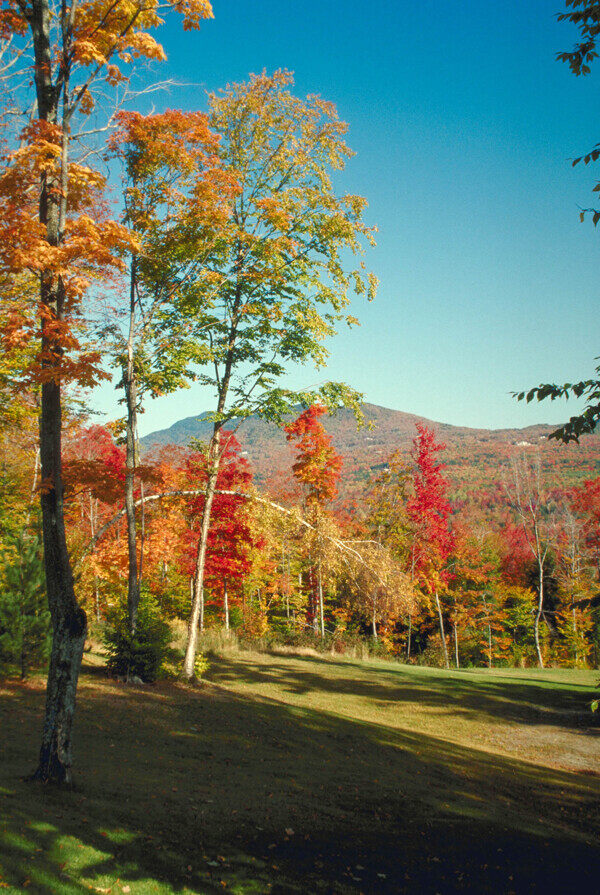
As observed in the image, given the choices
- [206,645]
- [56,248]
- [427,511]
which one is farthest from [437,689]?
[56,248]

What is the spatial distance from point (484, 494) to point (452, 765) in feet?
312

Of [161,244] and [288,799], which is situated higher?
[161,244]

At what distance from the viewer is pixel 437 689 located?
1795 cm

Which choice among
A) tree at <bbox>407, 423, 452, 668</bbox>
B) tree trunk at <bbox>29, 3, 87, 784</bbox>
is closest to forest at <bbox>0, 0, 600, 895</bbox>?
tree trunk at <bbox>29, 3, 87, 784</bbox>

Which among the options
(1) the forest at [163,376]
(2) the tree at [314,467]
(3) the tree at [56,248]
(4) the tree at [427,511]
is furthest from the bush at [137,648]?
(4) the tree at [427,511]

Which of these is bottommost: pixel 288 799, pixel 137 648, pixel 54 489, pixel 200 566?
pixel 288 799

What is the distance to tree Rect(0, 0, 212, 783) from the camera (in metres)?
5.64

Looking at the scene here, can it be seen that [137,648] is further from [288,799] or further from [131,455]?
[288,799]

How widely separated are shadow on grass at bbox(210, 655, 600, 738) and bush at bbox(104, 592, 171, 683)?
9.81 feet

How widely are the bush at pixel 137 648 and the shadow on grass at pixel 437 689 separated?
299 centimetres

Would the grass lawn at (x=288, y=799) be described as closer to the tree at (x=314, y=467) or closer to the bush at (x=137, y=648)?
the bush at (x=137, y=648)

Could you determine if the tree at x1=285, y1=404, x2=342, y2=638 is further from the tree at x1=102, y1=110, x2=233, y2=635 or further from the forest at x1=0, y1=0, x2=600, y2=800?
the tree at x1=102, y1=110, x2=233, y2=635

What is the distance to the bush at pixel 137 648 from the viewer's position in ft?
40.4

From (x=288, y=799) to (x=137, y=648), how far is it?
663 cm
